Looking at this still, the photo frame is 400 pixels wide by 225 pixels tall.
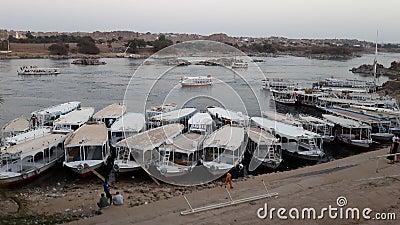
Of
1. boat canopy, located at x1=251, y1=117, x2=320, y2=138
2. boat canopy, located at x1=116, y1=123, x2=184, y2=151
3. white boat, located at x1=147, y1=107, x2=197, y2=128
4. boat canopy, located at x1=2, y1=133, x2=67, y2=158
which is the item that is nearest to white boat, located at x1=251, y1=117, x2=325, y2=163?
boat canopy, located at x1=251, y1=117, x2=320, y2=138

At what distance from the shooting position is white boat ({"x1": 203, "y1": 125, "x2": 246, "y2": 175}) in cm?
1084

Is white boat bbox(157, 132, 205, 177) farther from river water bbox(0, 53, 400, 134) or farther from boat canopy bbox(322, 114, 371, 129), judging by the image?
river water bbox(0, 53, 400, 134)

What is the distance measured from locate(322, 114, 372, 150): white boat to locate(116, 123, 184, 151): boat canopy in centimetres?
636

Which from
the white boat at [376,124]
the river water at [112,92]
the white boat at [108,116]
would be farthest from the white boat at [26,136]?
the white boat at [376,124]

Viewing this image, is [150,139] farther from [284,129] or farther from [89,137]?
[284,129]

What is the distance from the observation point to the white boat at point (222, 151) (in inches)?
427

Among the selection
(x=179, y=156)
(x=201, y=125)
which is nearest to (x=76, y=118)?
(x=201, y=125)

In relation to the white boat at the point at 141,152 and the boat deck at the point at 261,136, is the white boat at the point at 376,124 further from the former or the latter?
the white boat at the point at 141,152

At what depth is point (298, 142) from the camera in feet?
Result: 43.1

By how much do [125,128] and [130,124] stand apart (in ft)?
2.24

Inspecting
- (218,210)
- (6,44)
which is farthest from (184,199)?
(6,44)

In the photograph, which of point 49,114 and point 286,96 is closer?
point 49,114

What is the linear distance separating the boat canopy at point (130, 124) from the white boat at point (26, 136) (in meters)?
2.29

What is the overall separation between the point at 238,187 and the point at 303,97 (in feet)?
58.2
